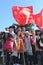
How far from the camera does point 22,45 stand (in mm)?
10352

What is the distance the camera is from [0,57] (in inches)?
420

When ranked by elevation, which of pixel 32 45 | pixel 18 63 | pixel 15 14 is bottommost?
pixel 18 63

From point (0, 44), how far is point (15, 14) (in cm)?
136

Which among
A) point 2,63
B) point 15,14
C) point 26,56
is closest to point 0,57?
point 2,63

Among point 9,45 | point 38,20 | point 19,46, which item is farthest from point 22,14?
point 9,45

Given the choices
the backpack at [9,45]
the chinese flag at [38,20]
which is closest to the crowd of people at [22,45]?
the backpack at [9,45]

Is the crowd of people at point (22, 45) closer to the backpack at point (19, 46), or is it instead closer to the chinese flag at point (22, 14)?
the backpack at point (19, 46)

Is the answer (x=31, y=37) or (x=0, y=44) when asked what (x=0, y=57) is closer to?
(x=0, y=44)

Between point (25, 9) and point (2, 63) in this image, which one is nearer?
point (2, 63)

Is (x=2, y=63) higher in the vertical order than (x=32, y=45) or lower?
lower

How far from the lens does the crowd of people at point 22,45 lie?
10.3m

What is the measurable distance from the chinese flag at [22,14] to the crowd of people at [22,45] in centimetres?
56

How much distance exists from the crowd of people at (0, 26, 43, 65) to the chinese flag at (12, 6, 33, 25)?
1.83 ft

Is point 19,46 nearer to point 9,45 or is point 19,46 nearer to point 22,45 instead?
point 22,45
